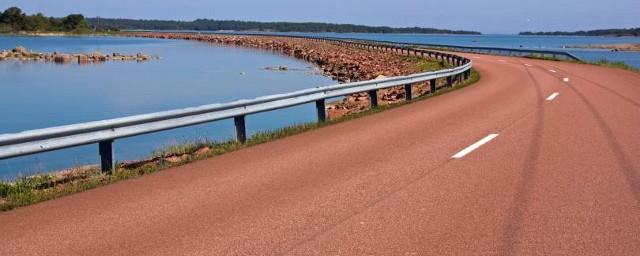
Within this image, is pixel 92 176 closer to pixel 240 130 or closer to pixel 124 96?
pixel 240 130

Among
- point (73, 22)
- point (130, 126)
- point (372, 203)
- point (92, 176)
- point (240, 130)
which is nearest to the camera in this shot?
point (372, 203)

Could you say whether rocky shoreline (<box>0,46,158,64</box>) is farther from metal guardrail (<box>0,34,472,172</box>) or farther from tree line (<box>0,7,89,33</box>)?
tree line (<box>0,7,89,33</box>)

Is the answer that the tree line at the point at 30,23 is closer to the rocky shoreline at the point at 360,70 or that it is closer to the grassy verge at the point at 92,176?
the rocky shoreline at the point at 360,70

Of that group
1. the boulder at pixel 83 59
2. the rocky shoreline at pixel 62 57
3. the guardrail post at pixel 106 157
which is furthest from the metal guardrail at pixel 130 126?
the rocky shoreline at pixel 62 57

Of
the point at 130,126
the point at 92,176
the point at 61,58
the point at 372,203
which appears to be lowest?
the point at 372,203

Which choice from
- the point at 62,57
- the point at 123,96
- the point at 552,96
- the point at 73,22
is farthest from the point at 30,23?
the point at 552,96

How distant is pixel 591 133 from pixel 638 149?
5.28ft

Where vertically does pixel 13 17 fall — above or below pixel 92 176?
above

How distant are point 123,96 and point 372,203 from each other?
24.9 metres

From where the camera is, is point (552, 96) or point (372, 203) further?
point (552, 96)

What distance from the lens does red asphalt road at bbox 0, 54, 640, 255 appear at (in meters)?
5.38

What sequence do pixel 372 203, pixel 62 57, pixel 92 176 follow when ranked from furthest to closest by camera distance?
1. pixel 62 57
2. pixel 92 176
3. pixel 372 203

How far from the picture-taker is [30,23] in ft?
574

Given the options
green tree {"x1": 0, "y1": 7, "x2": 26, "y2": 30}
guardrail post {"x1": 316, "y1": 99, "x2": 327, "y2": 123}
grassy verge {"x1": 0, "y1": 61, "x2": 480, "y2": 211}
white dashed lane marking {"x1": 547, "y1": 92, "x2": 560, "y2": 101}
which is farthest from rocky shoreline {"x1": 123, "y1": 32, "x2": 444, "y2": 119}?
green tree {"x1": 0, "y1": 7, "x2": 26, "y2": 30}
